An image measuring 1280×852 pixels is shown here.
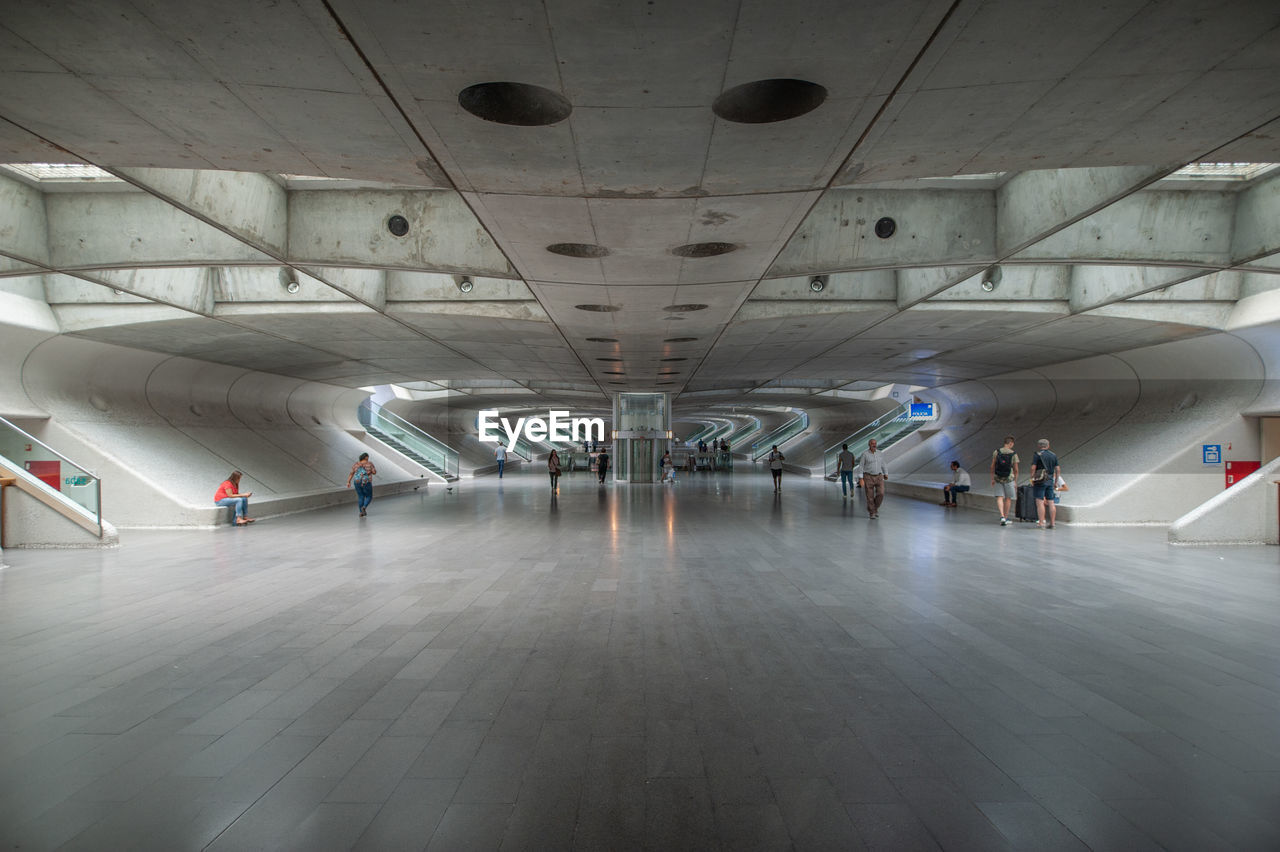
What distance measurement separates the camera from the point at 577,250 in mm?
8562

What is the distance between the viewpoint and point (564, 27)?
3766 millimetres

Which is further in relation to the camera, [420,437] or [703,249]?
[420,437]

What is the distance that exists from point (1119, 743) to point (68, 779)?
552 centimetres

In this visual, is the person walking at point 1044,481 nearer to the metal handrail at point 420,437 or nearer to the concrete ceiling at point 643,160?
the concrete ceiling at point 643,160

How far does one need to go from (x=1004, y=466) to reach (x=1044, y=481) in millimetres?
736

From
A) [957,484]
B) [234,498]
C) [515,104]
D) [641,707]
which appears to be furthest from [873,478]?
[234,498]

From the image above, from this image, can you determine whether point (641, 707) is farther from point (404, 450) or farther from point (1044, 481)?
point (404, 450)

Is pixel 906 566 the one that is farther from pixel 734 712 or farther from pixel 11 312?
pixel 11 312

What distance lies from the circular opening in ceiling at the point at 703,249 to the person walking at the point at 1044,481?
8.08m

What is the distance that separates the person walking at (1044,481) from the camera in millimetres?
13141

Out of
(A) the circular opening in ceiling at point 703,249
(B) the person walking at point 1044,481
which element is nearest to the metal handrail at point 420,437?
(B) the person walking at point 1044,481

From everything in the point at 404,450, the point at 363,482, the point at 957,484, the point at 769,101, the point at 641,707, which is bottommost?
the point at 641,707

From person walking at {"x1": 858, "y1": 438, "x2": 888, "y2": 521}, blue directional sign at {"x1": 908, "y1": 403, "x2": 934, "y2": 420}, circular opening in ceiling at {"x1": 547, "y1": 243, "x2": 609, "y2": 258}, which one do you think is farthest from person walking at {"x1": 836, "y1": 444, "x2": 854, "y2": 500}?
circular opening in ceiling at {"x1": 547, "y1": 243, "x2": 609, "y2": 258}

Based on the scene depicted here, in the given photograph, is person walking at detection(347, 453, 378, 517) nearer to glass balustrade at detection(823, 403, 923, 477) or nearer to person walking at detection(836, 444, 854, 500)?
person walking at detection(836, 444, 854, 500)
